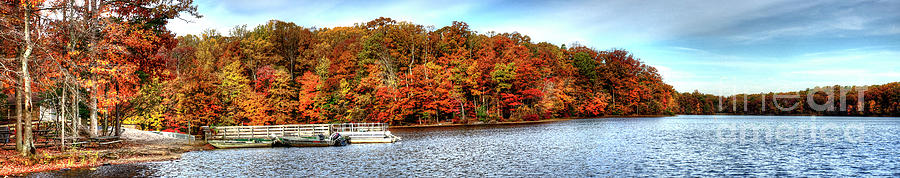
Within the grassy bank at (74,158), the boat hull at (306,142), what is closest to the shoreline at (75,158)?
the grassy bank at (74,158)

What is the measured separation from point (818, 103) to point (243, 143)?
155166mm

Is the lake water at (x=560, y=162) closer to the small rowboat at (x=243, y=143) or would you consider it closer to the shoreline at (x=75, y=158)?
the shoreline at (x=75, y=158)

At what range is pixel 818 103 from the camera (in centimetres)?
14700

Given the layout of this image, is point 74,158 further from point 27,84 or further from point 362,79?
point 362,79

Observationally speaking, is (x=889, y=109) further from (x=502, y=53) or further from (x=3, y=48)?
(x=3, y=48)

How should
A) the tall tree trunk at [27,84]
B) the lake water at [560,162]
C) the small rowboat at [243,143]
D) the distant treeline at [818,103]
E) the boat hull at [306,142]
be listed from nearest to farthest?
the tall tree trunk at [27,84]
the lake water at [560,162]
the small rowboat at [243,143]
the boat hull at [306,142]
the distant treeline at [818,103]

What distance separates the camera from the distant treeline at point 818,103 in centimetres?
12838

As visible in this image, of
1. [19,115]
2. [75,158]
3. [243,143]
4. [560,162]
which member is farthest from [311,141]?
[560,162]

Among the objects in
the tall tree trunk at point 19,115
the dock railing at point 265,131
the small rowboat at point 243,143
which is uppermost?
the tall tree trunk at point 19,115

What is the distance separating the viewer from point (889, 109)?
413 feet

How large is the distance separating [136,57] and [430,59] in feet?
164

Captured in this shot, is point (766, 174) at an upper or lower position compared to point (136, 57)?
lower

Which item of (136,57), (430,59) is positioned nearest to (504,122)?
(430,59)

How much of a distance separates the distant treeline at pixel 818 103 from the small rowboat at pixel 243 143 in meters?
95.6
